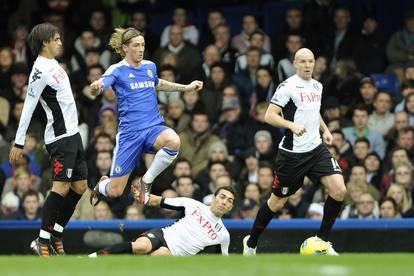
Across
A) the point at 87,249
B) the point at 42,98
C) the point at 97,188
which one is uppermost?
the point at 42,98

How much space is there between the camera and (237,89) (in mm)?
20703

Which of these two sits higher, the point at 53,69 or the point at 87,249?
the point at 53,69

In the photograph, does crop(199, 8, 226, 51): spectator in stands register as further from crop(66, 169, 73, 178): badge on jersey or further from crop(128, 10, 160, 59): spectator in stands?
crop(66, 169, 73, 178): badge on jersey

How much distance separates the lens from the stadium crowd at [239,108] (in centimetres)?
1886

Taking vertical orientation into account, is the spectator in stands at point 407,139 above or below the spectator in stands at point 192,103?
below

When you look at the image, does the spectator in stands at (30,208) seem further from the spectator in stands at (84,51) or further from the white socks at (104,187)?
the white socks at (104,187)

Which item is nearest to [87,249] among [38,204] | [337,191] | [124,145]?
[38,204]

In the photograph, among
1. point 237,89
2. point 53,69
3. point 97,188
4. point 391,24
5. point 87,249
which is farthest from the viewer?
point 391,24

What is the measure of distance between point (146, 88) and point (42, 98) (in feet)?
4.05

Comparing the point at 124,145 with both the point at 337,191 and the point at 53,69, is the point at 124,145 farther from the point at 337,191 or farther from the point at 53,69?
the point at 337,191

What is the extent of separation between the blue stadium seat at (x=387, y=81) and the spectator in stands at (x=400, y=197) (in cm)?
263

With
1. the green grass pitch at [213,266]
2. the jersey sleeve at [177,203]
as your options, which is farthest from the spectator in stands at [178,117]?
the green grass pitch at [213,266]

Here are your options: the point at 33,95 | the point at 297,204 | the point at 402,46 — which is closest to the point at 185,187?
the point at 297,204

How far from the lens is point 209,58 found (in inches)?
830
